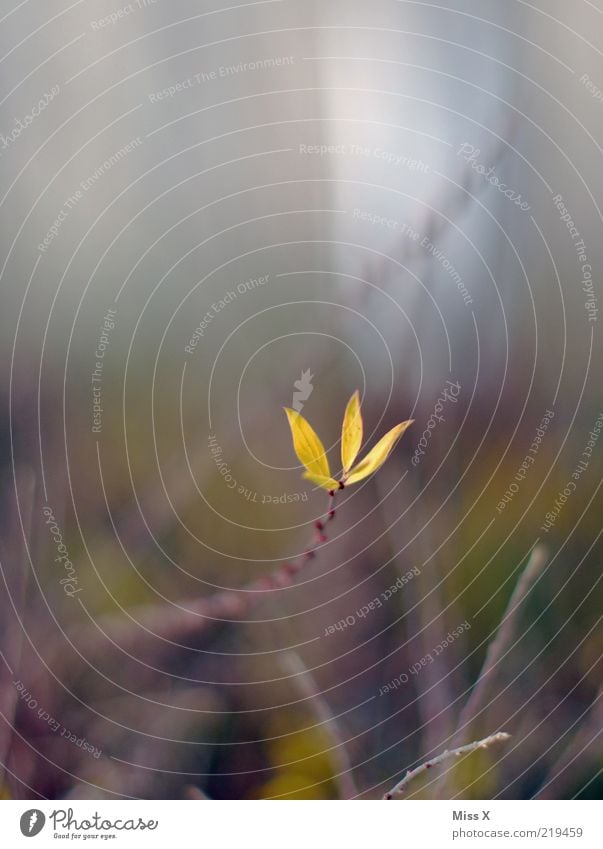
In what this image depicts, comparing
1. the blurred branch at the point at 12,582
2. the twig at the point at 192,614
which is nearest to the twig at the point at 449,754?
the twig at the point at 192,614

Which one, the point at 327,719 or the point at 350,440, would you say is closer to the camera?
the point at 350,440

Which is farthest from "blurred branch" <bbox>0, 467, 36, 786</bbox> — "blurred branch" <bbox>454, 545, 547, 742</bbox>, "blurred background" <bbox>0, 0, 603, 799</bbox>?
"blurred branch" <bbox>454, 545, 547, 742</bbox>

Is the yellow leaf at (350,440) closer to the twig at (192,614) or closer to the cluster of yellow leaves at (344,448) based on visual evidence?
the cluster of yellow leaves at (344,448)

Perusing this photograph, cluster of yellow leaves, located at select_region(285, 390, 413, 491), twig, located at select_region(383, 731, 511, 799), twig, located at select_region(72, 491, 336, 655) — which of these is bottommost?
twig, located at select_region(383, 731, 511, 799)

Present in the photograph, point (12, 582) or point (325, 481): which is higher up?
point (325, 481)

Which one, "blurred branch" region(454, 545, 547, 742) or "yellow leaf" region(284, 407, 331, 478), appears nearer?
"yellow leaf" region(284, 407, 331, 478)

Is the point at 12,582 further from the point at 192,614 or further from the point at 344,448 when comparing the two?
the point at 344,448

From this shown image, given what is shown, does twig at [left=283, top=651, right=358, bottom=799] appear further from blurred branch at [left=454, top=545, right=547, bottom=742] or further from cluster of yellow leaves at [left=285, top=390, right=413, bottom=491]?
Result: cluster of yellow leaves at [left=285, top=390, right=413, bottom=491]

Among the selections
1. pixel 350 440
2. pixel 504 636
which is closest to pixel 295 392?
pixel 350 440
